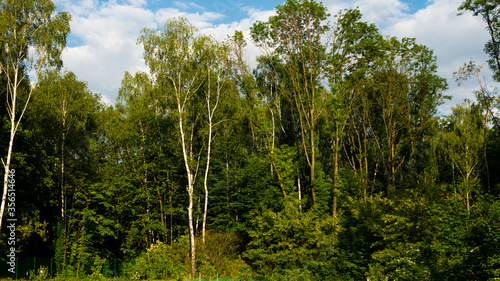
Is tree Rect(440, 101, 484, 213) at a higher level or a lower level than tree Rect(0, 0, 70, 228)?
lower

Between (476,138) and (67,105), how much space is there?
38.8m

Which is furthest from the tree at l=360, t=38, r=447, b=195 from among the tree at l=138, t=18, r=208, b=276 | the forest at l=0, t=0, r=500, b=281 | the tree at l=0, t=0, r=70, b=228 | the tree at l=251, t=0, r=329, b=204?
the tree at l=0, t=0, r=70, b=228

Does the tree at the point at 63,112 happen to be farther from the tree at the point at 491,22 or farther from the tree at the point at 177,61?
the tree at the point at 491,22

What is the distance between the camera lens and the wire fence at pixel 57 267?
87.1 feet

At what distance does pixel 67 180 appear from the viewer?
3334 centimetres

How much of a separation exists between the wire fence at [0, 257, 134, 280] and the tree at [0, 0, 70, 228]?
8117 millimetres

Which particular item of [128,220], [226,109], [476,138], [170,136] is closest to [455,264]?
[226,109]

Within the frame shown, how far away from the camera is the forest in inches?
840

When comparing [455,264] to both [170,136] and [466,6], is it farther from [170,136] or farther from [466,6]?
[170,136]

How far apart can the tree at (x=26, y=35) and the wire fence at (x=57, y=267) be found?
8117mm

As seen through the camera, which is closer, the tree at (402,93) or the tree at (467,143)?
the tree at (402,93)

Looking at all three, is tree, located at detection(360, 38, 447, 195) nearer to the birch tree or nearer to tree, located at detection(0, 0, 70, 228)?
the birch tree

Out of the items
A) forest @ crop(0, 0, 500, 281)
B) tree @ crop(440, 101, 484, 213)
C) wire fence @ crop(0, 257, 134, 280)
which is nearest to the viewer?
forest @ crop(0, 0, 500, 281)

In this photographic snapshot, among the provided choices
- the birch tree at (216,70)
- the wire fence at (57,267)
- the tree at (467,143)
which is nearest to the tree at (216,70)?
the birch tree at (216,70)
